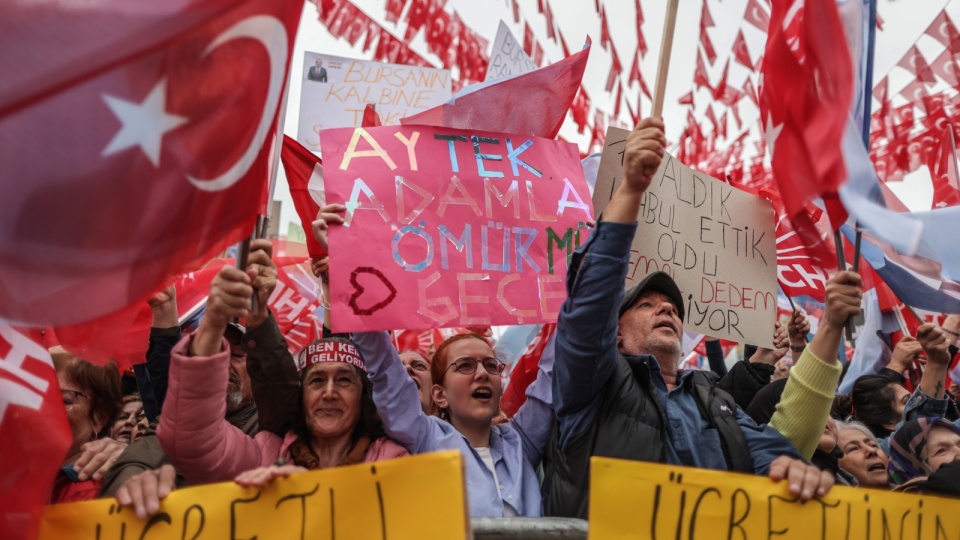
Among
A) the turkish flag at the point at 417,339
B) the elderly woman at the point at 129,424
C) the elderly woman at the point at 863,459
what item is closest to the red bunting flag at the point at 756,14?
the turkish flag at the point at 417,339

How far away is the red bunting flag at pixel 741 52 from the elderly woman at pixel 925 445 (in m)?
4.99

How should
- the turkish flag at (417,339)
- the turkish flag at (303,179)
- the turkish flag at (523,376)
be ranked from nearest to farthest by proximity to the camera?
the turkish flag at (303,179)
the turkish flag at (523,376)
the turkish flag at (417,339)

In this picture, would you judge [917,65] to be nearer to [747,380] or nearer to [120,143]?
[747,380]

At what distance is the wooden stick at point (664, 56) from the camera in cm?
289

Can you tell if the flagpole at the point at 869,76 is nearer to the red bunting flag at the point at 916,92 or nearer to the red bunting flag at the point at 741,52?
the red bunting flag at the point at 916,92

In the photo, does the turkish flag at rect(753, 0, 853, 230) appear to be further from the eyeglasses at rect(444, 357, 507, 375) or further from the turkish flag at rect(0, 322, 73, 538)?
the turkish flag at rect(0, 322, 73, 538)

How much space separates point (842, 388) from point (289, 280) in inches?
142

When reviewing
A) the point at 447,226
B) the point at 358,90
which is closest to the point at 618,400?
the point at 447,226

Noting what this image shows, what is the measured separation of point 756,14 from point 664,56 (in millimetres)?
5082

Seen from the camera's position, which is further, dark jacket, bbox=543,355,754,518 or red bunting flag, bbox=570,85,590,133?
red bunting flag, bbox=570,85,590,133

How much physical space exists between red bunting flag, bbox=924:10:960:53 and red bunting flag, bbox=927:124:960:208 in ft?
5.74

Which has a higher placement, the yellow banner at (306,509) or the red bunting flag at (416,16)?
the red bunting flag at (416,16)

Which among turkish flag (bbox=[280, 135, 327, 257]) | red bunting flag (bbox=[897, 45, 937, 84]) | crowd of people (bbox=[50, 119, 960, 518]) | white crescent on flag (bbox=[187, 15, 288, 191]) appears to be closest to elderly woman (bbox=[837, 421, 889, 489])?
crowd of people (bbox=[50, 119, 960, 518])

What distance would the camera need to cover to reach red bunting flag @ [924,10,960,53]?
265 inches
